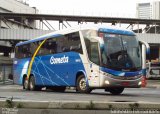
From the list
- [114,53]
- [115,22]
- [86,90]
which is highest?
[115,22]

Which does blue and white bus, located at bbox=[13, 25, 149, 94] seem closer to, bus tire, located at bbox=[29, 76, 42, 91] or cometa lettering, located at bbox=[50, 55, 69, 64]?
cometa lettering, located at bbox=[50, 55, 69, 64]

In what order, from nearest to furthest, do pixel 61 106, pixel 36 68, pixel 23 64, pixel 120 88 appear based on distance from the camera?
pixel 61 106 < pixel 120 88 < pixel 36 68 < pixel 23 64

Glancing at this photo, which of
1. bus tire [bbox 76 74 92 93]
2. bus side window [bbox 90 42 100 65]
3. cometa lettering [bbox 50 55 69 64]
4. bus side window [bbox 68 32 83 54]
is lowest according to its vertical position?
bus tire [bbox 76 74 92 93]

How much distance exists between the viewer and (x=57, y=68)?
77.4 feet

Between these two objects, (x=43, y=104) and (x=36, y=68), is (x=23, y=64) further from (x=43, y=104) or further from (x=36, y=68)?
(x=43, y=104)

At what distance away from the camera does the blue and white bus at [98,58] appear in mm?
19781

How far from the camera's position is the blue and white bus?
779 inches

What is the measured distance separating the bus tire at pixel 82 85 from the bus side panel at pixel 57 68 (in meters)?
0.40

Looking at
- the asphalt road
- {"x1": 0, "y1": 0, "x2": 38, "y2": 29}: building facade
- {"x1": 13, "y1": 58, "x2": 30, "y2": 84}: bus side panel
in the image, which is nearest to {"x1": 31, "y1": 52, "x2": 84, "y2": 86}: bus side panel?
{"x1": 13, "y1": 58, "x2": 30, "y2": 84}: bus side panel

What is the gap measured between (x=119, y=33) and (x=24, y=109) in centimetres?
1155

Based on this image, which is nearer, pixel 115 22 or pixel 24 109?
pixel 24 109

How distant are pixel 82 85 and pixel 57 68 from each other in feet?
9.85

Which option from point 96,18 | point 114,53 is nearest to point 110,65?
point 114,53

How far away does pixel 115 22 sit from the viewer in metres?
73.1
